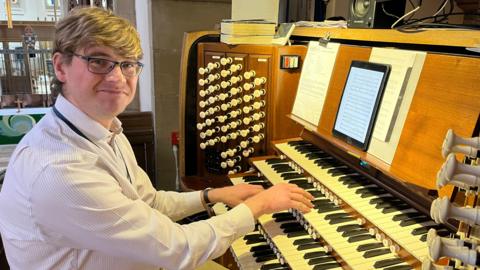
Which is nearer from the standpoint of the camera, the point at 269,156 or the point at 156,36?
the point at 269,156

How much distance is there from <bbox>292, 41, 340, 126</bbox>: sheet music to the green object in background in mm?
1981

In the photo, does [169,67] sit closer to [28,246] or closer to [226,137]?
[226,137]

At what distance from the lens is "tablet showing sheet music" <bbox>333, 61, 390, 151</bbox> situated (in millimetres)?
1458

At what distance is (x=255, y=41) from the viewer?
2.14 m

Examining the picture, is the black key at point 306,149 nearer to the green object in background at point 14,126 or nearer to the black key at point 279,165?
the black key at point 279,165

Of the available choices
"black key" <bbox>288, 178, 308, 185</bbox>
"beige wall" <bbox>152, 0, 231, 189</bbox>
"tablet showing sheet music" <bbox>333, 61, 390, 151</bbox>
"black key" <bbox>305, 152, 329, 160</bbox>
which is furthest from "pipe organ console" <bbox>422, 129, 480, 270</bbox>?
"beige wall" <bbox>152, 0, 231, 189</bbox>

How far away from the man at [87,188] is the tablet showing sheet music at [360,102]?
0.57 metres

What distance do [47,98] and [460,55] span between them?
2.79 m

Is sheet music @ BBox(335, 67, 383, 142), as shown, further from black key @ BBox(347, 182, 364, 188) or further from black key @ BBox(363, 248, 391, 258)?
black key @ BBox(363, 248, 391, 258)

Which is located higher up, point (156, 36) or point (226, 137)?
point (156, 36)

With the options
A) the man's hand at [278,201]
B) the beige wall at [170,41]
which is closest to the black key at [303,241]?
the man's hand at [278,201]

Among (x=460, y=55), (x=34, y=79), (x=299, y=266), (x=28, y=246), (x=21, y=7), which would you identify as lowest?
(x=299, y=266)

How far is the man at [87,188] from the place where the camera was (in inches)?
40.7

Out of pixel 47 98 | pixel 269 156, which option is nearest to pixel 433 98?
pixel 269 156
